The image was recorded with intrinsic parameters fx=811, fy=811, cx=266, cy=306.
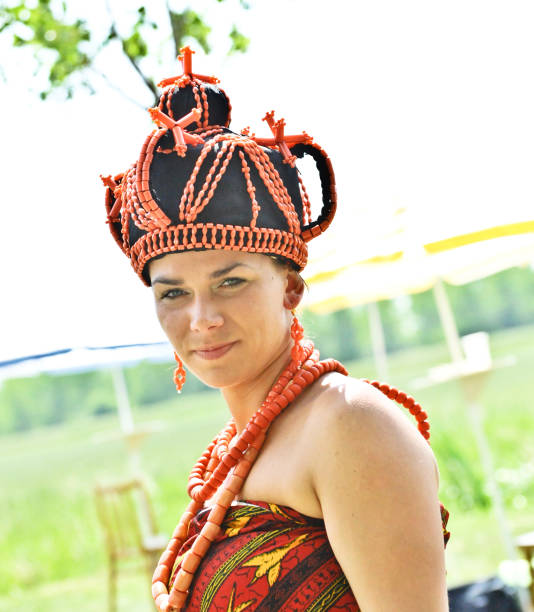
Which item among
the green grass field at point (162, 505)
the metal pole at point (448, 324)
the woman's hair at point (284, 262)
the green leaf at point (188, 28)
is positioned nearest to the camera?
the woman's hair at point (284, 262)

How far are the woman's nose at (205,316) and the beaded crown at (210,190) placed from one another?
12 cm

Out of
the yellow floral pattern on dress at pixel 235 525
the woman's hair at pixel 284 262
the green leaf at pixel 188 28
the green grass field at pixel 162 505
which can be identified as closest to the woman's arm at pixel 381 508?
the yellow floral pattern on dress at pixel 235 525

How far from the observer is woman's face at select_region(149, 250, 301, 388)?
173cm

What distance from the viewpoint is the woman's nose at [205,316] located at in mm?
1713

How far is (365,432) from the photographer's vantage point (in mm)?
1501

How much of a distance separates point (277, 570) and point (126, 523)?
6192 mm

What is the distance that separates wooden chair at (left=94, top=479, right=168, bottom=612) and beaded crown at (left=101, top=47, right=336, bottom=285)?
544 centimetres

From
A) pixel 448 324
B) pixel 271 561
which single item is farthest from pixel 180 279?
pixel 448 324

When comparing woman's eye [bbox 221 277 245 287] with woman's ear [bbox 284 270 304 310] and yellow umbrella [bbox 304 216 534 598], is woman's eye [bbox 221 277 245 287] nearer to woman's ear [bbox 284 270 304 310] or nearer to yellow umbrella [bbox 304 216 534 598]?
woman's ear [bbox 284 270 304 310]

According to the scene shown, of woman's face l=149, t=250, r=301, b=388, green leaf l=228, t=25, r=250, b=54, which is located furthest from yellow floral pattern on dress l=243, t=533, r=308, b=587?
green leaf l=228, t=25, r=250, b=54

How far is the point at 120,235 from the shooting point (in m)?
2.07

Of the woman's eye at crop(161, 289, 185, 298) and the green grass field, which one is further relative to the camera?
the green grass field

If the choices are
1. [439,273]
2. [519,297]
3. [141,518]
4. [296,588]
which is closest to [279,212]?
[296,588]

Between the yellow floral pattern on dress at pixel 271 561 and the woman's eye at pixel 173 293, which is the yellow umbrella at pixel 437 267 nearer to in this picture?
the woman's eye at pixel 173 293
